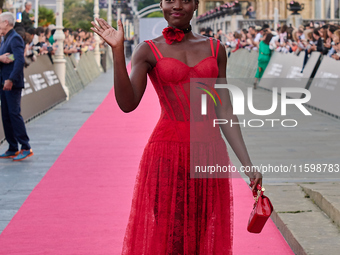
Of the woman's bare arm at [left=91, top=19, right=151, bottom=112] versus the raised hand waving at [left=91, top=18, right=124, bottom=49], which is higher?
the raised hand waving at [left=91, top=18, right=124, bottom=49]

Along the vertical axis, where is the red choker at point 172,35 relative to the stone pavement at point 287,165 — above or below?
above

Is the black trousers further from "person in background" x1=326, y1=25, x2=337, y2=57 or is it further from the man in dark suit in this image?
"person in background" x1=326, y1=25, x2=337, y2=57

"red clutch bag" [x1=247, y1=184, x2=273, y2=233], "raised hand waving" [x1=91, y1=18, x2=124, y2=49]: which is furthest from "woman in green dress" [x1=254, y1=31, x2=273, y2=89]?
"raised hand waving" [x1=91, y1=18, x2=124, y2=49]

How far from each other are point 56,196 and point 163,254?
3.89 m

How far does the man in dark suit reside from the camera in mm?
8734

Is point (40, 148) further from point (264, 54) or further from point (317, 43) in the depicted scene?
point (264, 54)

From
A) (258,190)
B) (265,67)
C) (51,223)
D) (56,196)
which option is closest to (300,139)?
(56,196)

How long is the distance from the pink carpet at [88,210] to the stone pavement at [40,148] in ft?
0.45

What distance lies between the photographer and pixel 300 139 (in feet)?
34.8

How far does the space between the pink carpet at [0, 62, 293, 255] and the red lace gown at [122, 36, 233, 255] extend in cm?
188

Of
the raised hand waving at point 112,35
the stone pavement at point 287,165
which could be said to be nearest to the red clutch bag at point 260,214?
the raised hand waving at point 112,35

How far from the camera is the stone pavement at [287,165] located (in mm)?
5259

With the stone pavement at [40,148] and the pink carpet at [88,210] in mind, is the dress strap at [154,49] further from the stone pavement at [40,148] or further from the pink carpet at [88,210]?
the stone pavement at [40,148]

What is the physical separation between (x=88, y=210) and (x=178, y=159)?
10.8 feet
